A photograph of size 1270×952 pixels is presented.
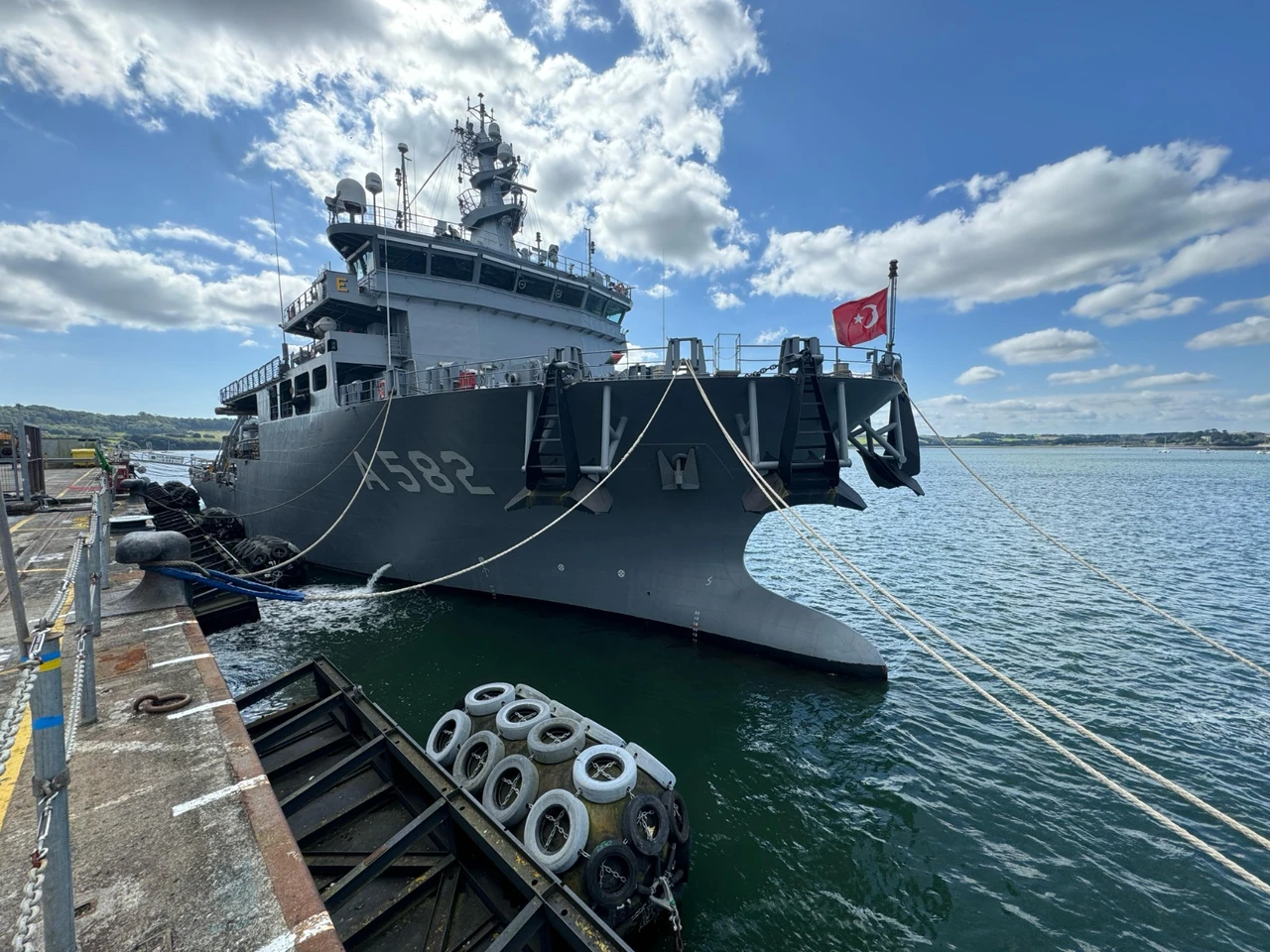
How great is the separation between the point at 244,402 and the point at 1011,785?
3331 cm

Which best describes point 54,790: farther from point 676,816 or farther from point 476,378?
point 476,378

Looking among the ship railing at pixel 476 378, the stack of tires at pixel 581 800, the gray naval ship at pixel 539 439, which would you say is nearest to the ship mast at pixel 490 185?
the gray naval ship at pixel 539 439

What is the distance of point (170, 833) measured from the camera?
3.18 meters

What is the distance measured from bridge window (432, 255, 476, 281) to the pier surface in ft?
41.4

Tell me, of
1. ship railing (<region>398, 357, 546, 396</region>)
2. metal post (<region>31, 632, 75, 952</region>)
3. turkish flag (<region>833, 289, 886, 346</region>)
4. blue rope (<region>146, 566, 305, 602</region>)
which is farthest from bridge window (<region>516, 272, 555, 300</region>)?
metal post (<region>31, 632, 75, 952</region>)

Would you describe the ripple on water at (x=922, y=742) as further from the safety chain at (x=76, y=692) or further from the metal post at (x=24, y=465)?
the metal post at (x=24, y=465)

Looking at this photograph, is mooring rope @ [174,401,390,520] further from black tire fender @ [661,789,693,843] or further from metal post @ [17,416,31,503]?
black tire fender @ [661,789,693,843]

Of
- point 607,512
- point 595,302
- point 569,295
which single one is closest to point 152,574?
point 607,512

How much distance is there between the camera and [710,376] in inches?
357

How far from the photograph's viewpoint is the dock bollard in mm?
6535

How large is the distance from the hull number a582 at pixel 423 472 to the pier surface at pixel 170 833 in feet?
21.9

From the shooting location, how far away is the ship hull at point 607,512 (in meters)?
9.77

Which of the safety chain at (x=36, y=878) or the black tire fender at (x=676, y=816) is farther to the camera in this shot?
the black tire fender at (x=676, y=816)

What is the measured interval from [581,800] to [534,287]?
14590 mm
